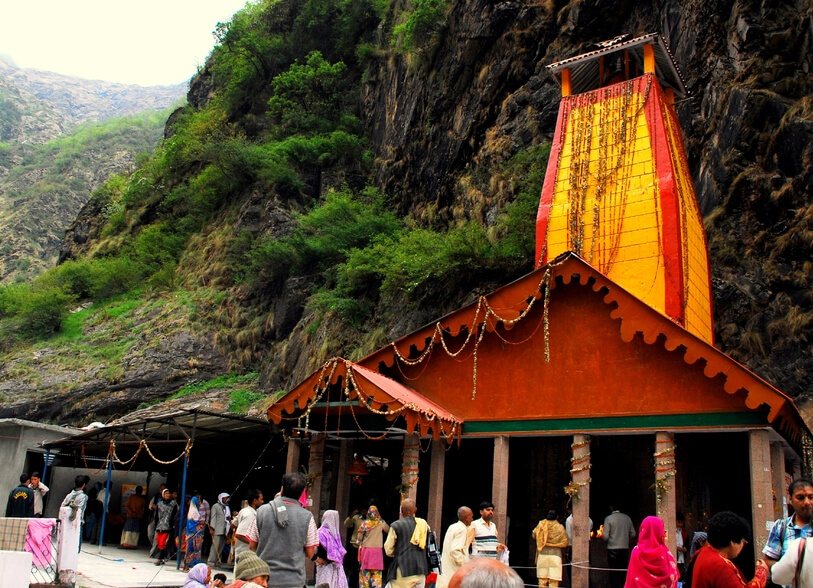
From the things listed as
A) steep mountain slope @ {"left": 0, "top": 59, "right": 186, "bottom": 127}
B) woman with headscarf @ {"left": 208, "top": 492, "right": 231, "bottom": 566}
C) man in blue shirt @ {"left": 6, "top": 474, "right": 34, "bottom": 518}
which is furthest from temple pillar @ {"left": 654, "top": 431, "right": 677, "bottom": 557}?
steep mountain slope @ {"left": 0, "top": 59, "right": 186, "bottom": 127}

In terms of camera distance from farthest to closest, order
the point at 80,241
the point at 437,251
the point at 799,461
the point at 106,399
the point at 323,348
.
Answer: the point at 80,241
the point at 106,399
the point at 323,348
the point at 437,251
the point at 799,461

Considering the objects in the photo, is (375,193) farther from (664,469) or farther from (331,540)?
(331,540)

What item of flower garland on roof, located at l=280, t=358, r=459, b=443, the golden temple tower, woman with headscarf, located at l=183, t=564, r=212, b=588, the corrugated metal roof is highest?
the corrugated metal roof

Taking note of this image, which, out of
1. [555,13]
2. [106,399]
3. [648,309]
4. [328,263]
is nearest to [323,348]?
[328,263]

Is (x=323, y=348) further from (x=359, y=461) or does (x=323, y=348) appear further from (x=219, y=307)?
(x=359, y=461)

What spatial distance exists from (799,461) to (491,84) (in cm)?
1844

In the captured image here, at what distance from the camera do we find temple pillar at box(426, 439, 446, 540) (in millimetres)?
13234

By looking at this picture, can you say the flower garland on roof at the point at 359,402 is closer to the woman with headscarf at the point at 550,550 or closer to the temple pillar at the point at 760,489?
the woman with headscarf at the point at 550,550

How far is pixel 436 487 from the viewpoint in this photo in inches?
531

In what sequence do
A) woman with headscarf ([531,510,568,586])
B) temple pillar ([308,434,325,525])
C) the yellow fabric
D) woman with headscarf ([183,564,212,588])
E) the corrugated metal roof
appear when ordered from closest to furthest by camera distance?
1. woman with headscarf ([183,564,212,588])
2. the yellow fabric
3. woman with headscarf ([531,510,568,586])
4. temple pillar ([308,434,325,525])
5. the corrugated metal roof

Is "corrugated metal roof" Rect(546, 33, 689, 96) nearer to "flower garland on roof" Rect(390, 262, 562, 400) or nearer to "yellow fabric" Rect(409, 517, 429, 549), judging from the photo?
"flower garland on roof" Rect(390, 262, 562, 400)

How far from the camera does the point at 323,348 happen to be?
27531 millimetres

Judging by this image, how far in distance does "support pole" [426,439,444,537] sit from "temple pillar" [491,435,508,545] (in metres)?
0.99

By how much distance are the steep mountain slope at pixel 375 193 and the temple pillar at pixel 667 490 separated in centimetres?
657
